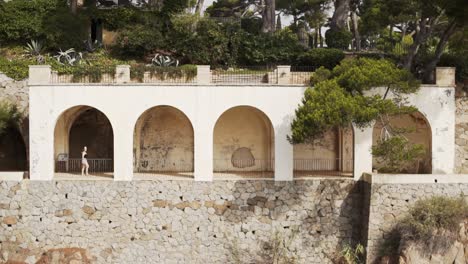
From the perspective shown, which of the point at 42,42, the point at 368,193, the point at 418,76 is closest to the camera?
the point at 368,193

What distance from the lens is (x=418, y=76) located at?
26.2 m

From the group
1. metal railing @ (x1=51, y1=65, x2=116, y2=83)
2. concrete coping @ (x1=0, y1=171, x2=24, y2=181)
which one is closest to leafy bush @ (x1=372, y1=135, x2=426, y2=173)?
metal railing @ (x1=51, y1=65, x2=116, y2=83)

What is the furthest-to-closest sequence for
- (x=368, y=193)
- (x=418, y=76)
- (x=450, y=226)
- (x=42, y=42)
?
(x=42, y=42)
(x=418, y=76)
(x=368, y=193)
(x=450, y=226)

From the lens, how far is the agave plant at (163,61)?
27.9 metres

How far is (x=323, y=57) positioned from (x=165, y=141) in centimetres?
882

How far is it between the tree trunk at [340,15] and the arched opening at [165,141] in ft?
40.8

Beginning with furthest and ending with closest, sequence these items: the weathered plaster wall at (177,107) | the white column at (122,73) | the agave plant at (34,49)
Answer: the agave plant at (34,49) → the white column at (122,73) → the weathered plaster wall at (177,107)

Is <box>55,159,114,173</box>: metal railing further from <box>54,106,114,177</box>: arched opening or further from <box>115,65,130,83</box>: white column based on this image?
<box>115,65,130,83</box>: white column

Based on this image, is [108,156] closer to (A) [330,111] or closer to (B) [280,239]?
(B) [280,239]

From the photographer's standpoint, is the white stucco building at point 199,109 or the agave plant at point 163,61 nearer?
the white stucco building at point 199,109

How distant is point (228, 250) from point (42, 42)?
15.8 metres

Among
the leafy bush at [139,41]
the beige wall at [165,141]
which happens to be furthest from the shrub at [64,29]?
the beige wall at [165,141]

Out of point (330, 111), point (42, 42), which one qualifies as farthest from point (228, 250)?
point (42, 42)

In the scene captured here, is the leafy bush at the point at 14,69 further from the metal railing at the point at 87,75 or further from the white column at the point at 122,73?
the white column at the point at 122,73
